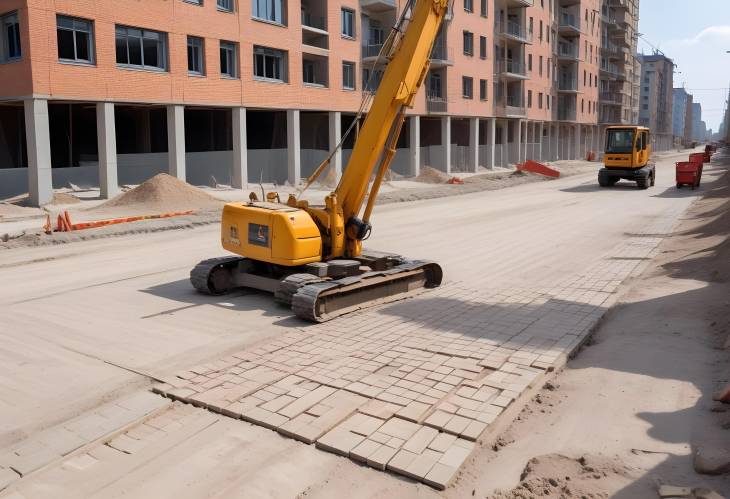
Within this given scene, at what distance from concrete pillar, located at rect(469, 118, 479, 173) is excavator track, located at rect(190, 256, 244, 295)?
4547 cm

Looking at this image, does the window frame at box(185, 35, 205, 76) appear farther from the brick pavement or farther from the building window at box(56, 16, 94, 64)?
the brick pavement

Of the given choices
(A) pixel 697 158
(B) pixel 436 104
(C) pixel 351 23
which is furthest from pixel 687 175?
Result: (C) pixel 351 23

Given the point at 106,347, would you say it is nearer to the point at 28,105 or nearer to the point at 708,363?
the point at 708,363

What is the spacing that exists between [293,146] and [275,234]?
27313mm

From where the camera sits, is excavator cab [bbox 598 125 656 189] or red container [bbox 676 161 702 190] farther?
red container [bbox 676 161 702 190]

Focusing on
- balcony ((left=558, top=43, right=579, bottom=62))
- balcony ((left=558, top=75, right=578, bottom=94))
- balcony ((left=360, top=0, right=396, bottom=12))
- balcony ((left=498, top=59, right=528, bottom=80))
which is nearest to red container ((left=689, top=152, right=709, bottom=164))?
balcony ((left=360, top=0, right=396, bottom=12))

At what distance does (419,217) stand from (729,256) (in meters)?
11.3

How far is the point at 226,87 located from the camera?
105 feet

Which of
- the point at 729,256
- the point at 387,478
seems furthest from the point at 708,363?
the point at 729,256

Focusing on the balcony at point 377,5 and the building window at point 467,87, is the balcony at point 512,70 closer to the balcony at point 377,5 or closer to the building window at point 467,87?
the building window at point 467,87

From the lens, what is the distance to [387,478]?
4859 mm

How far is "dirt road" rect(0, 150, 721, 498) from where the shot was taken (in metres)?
4.88

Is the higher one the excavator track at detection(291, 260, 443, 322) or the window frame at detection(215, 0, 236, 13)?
the window frame at detection(215, 0, 236, 13)

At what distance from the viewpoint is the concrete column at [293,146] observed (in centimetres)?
3606
